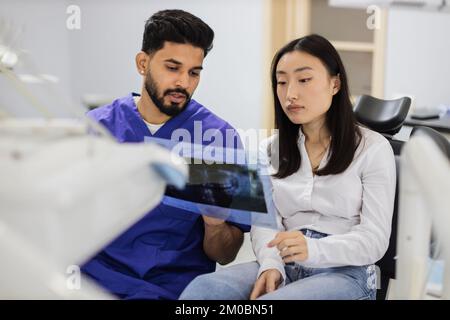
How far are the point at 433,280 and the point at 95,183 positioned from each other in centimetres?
59

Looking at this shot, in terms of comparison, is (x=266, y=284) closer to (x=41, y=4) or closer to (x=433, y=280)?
(x=433, y=280)

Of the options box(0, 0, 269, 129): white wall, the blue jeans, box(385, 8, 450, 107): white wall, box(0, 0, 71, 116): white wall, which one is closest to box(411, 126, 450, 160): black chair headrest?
the blue jeans

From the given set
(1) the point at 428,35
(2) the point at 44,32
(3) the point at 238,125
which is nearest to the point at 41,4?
(2) the point at 44,32

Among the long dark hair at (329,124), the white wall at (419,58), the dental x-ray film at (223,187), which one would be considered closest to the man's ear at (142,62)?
the dental x-ray film at (223,187)

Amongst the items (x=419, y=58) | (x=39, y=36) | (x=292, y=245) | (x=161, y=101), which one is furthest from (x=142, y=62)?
(x=419, y=58)

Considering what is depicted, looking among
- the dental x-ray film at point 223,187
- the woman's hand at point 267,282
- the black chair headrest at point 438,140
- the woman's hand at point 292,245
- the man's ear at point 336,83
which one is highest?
the man's ear at point 336,83

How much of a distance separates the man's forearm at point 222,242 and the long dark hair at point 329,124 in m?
0.15

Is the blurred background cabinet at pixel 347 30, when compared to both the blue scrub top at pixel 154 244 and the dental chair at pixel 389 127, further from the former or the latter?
the blue scrub top at pixel 154 244

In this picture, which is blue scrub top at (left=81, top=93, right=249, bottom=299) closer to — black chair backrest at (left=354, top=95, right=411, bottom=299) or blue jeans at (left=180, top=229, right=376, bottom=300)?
blue jeans at (left=180, top=229, right=376, bottom=300)

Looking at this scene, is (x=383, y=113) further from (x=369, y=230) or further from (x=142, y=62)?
(x=142, y=62)

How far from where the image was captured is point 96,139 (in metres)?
0.74

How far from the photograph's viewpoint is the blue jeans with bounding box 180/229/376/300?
3.33ft

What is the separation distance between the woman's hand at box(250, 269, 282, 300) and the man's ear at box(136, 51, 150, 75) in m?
0.49

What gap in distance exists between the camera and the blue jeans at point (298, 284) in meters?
1.02
